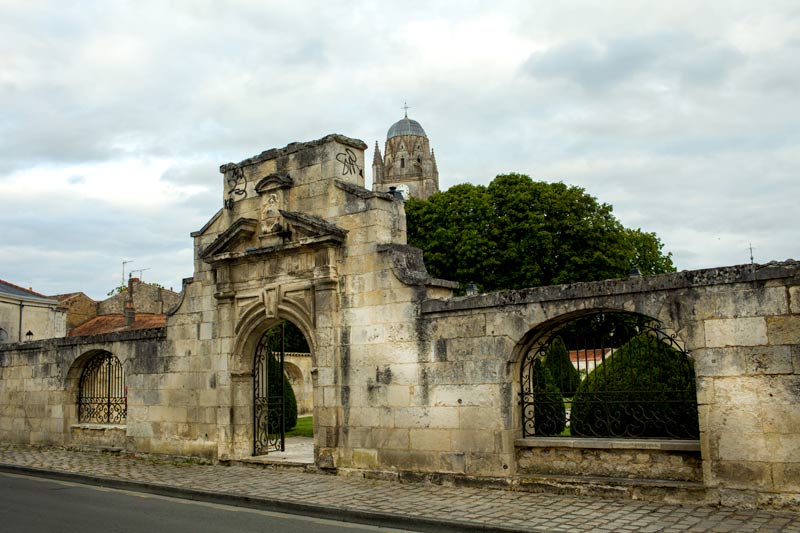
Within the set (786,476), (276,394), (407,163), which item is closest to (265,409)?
(276,394)

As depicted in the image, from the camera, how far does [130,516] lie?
8.48 m

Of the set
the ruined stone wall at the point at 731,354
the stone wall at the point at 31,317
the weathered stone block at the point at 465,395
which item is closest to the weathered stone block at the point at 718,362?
the ruined stone wall at the point at 731,354

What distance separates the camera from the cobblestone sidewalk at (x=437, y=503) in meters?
7.22

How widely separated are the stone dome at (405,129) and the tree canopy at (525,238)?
44564 mm

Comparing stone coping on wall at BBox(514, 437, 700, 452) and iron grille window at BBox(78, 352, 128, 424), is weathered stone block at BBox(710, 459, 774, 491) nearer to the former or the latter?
stone coping on wall at BBox(514, 437, 700, 452)

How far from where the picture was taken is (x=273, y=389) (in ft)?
55.8

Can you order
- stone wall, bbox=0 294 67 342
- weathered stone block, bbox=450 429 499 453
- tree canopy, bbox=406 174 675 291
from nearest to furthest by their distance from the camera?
weathered stone block, bbox=450 429 499 453 → stone wall, bbox=0 294 67 342 → tree canopy, bbox=406 174 675 291

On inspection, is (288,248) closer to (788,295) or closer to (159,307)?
(788,295)

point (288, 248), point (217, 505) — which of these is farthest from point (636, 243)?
point (217, 505)

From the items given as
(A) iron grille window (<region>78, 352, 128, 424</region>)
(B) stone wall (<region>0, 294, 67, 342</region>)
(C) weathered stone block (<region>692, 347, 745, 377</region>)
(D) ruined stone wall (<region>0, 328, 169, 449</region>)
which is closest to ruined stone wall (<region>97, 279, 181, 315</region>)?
(B) stone wall (<region>0, 294, 67, 342</region>)

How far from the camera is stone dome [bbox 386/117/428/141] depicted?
77.7 m

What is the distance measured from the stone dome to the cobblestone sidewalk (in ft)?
221

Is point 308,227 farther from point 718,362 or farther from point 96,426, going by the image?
point 96,426

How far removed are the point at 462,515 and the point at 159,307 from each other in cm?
3956
